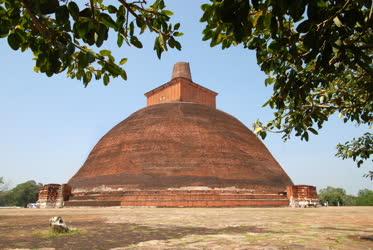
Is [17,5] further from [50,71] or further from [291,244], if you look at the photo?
[291,244]

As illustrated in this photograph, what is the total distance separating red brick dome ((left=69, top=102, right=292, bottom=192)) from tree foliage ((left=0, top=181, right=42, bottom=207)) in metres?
36.6

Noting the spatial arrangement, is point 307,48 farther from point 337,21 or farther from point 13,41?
point 13,41

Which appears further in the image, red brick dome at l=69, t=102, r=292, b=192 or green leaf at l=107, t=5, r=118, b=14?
red brick dome at l=69, t=102, r=292, b=192

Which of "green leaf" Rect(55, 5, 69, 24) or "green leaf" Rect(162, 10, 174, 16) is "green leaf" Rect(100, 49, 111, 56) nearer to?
"green leaf" Rect(162, 10, 174, 16)

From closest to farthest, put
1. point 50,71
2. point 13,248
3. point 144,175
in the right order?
1. point 50,71
2. point 13,248
3. point 144,175

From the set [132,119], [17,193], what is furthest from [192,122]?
[17,193]

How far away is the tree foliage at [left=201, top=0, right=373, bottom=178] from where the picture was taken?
5.85 feet

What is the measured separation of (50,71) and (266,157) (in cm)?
2903

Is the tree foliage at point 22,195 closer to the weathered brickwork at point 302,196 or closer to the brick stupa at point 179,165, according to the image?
the brick stupa at point 179,165

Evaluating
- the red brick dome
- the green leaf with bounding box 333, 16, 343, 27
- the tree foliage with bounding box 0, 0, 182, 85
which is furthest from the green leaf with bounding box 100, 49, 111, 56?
the red brick dome

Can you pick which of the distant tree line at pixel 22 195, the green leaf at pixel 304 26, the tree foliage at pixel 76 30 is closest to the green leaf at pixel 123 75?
the tree foliage at pixel 76 30

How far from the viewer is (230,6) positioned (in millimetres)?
1685

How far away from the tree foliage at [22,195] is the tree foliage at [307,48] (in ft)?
207

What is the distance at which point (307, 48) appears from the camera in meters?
2.17
